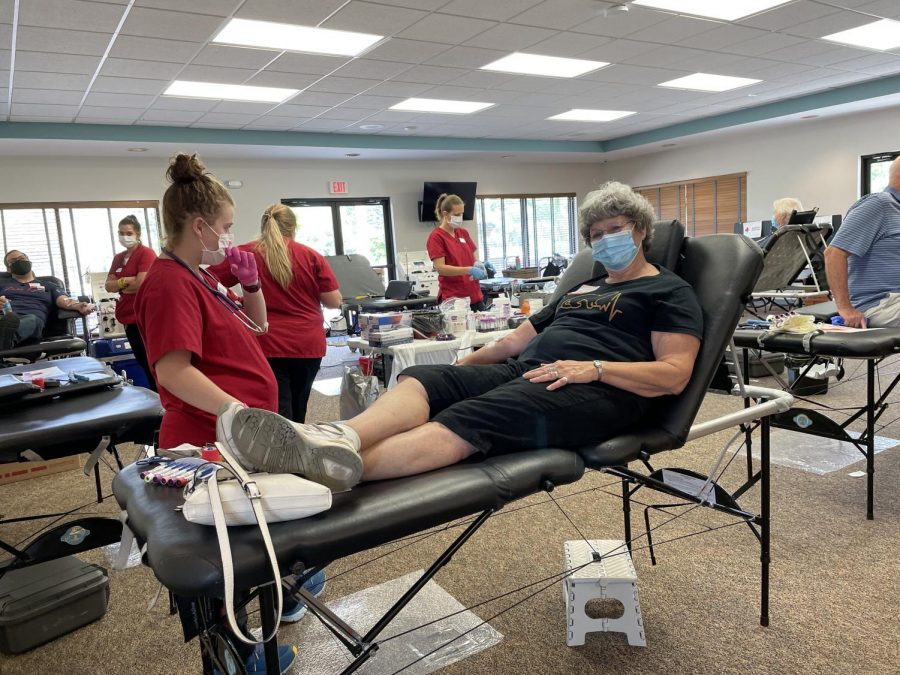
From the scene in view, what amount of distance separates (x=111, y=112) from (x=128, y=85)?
1028 mm

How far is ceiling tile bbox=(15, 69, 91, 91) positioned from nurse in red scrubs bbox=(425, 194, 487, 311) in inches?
120

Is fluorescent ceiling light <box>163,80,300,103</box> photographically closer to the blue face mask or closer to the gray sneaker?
the blue face mask

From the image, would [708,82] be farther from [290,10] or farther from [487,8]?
[290,10]

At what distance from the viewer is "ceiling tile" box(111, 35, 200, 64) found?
13.8 ft

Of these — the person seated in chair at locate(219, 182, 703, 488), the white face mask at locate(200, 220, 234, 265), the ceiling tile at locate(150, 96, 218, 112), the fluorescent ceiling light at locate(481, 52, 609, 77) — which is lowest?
the person seated in chair at locate(219, 182, 703, 488)

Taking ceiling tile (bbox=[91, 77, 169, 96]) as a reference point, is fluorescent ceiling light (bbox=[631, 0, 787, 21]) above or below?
above

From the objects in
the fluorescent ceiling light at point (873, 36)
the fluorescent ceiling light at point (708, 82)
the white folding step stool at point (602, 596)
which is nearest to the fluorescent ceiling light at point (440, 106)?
the fluorescent ceiling light at point (708, 82)

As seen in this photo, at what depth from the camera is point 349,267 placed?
6902 mm

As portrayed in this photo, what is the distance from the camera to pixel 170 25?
3.95m

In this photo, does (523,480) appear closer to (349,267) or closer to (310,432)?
(310,432)

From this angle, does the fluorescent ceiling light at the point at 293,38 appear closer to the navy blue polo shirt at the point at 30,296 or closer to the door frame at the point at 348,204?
the navy blue polo shirt at the point at 30,296

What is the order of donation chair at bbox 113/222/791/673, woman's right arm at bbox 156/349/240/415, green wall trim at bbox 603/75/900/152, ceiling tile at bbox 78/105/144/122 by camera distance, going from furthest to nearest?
green wall trim at bbox 603/75/900/152
ceiling tile at bbox 78/105/144/122
woman's right arm at bbox 156/349/240/415
donation chair at bbox 113/222/791/673

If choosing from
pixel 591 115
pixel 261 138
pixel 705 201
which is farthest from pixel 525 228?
pixel 261 138

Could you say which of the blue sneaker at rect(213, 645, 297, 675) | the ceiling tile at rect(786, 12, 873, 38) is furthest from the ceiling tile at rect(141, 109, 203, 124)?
the blue sneaker at rect(213, 645, 297, 675)
